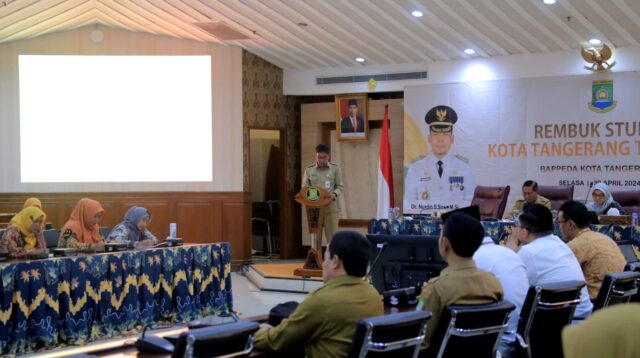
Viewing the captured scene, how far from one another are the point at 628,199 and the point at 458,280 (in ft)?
23.4

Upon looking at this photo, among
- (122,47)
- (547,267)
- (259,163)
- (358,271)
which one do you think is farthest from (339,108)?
(358,271)

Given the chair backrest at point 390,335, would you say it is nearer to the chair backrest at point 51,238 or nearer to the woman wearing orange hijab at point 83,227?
the woman wearing orange hijab at point 83,227

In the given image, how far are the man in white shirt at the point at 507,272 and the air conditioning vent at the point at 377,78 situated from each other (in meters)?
8.15

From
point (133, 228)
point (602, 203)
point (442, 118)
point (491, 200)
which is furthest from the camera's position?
point (442, 118)

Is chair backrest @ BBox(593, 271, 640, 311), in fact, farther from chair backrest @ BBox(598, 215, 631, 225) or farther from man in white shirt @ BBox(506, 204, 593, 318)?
chair backrest @ BBox(598, 215, 631, 225)

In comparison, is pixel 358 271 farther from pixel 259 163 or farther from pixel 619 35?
pixel 259 163

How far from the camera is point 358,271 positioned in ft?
9.57

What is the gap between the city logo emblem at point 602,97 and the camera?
10.3m

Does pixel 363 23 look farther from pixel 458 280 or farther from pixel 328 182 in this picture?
pixel 458 280

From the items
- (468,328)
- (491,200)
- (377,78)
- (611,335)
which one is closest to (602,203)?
(491,200)

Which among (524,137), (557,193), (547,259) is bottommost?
(547,259)

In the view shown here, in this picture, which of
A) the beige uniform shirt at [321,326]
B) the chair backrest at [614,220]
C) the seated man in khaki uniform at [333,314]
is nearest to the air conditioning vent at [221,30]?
the chair backrest at [614,220]

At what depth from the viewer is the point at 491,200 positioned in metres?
10.0

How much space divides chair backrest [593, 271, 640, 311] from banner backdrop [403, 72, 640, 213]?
6507 millimetres
